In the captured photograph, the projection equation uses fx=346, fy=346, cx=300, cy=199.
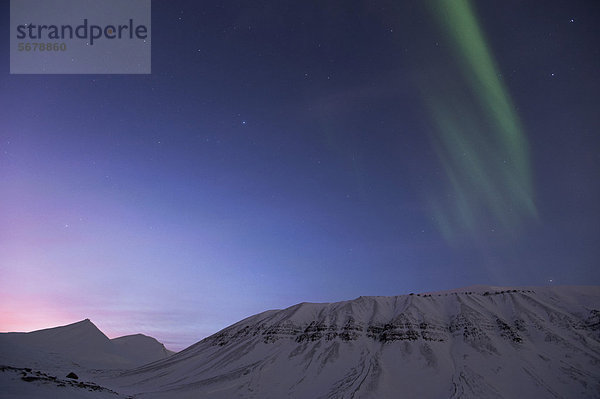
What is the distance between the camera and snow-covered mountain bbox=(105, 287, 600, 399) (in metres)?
78.8

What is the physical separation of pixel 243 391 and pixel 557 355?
3047 inches

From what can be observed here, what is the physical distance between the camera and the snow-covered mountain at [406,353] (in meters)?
78.8

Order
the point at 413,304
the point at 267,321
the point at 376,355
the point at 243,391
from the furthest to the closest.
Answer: the point at 267,321
the point at 413,304
the point at 376,355
the point at 243,391

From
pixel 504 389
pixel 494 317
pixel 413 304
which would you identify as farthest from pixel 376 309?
pixel 504 389

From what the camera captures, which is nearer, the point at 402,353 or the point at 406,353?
the point at 406,353

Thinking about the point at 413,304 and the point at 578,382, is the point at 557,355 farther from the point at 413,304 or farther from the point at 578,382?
the point at 413,304

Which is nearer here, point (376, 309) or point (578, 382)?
point (578, 382)

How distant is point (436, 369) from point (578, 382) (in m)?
28.6

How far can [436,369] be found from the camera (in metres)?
85.6

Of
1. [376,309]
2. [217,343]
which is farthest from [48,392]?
[376,309]

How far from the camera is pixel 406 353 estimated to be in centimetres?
9481

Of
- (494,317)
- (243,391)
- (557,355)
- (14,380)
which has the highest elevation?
(14,380)

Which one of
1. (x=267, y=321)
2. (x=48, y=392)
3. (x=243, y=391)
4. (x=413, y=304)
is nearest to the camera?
(x=48, y=392)

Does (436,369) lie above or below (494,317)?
below
